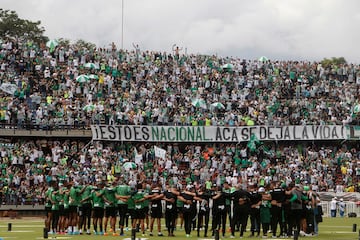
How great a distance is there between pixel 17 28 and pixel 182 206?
209ft

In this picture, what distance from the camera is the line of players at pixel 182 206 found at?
3067 cm

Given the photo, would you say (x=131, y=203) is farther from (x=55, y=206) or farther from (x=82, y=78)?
(x=82, y=78)

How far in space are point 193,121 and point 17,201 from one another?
13655 millimetres

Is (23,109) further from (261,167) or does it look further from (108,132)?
(261,167)

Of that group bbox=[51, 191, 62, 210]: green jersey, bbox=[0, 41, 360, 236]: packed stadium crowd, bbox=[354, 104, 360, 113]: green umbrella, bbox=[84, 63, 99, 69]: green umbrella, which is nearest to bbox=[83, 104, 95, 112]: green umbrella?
bbox=[0, 41, 360, 236]: packed stadium crowd

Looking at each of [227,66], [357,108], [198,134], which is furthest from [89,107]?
[357,108]

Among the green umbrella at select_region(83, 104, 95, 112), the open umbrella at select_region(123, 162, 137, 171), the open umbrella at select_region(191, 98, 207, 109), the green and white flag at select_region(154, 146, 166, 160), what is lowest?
the open umbrella at select_region(123, 162, 137, 171)

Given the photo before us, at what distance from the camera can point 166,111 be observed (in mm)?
55688

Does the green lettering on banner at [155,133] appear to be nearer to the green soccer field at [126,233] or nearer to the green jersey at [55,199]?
the green soccer field at [126,233]

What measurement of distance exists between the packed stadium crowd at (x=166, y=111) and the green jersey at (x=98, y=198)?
42.6 feet

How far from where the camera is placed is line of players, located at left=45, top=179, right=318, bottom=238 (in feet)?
101

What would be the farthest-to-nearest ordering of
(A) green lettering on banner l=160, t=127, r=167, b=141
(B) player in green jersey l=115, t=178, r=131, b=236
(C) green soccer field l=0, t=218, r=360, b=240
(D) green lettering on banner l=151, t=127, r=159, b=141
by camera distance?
1. (A) green lettering on banner l=160, t=127, r=167, b=141
2. (D) green lettering on banner l=151, t=127, r=159, b=141
3. (B) player in green jersey l=115, t=178, r=131, b=236
4. (C) green soccer field l=0, t=218, r=360, b=240

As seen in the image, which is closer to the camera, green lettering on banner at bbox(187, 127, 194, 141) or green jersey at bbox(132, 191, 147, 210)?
green jersey at bbox(132, 191, 147, 210)

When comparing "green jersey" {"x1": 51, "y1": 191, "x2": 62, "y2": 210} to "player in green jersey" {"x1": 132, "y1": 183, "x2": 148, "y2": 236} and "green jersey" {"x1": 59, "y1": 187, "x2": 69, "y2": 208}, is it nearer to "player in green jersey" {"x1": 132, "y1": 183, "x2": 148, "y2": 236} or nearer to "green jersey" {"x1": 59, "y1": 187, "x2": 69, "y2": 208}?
"green jersey" {"x1": 59, "y1": 187, "x2": 69, "y2": 208}
